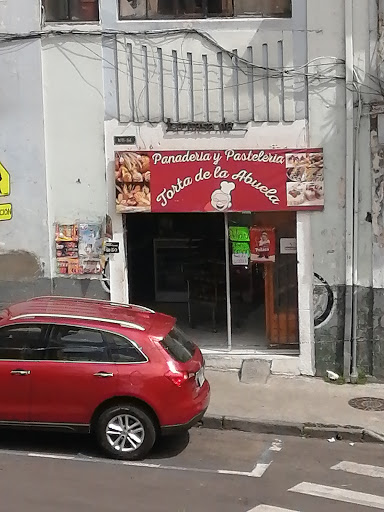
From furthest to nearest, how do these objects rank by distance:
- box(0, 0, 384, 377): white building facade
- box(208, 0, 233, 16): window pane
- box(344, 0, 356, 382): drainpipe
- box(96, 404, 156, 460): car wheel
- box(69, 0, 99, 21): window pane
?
1. box(69, 0, 99, 21): window pane
2. box(208, 0, 233, 16): window pane
3. box(0, 0, 384, 377): white building facade
4. box(344, 0, 356, 382): drainpipe
5. box(96, 404, 156, 460): car wheel

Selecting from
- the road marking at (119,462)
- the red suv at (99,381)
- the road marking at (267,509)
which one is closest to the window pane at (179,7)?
the red suv at (99,381)

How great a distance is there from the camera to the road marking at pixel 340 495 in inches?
294

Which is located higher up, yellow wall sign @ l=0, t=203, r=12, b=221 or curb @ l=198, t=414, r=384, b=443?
yellow wall sign @ l=0, t=203, r=12, b=221

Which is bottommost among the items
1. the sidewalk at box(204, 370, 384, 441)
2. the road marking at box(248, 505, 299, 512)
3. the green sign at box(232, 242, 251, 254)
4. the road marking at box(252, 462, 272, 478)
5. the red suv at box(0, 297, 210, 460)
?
the road marking at box(252, 462, 272, 478)

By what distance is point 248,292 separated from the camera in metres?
12.7

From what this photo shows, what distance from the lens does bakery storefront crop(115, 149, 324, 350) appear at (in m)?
11.9

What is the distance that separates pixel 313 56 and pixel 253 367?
5.06 m

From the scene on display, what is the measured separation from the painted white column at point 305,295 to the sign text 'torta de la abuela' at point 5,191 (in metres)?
4.76

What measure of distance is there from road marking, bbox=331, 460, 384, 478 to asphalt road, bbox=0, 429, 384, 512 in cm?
1

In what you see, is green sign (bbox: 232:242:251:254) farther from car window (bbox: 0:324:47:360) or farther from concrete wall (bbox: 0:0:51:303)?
car window (bbox: 0:324:47:360)

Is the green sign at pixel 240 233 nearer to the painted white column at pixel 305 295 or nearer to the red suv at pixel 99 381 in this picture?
the painted white column at pixel 305 295

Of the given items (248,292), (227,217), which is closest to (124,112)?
(227,217)

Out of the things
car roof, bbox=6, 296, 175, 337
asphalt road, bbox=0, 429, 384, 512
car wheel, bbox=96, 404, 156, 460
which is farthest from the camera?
car roof, bbox=6, 296, 175, 337

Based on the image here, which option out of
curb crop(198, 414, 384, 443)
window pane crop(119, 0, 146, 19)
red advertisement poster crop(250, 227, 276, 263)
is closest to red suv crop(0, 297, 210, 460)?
curb crop(198, 414, 384, 443)
